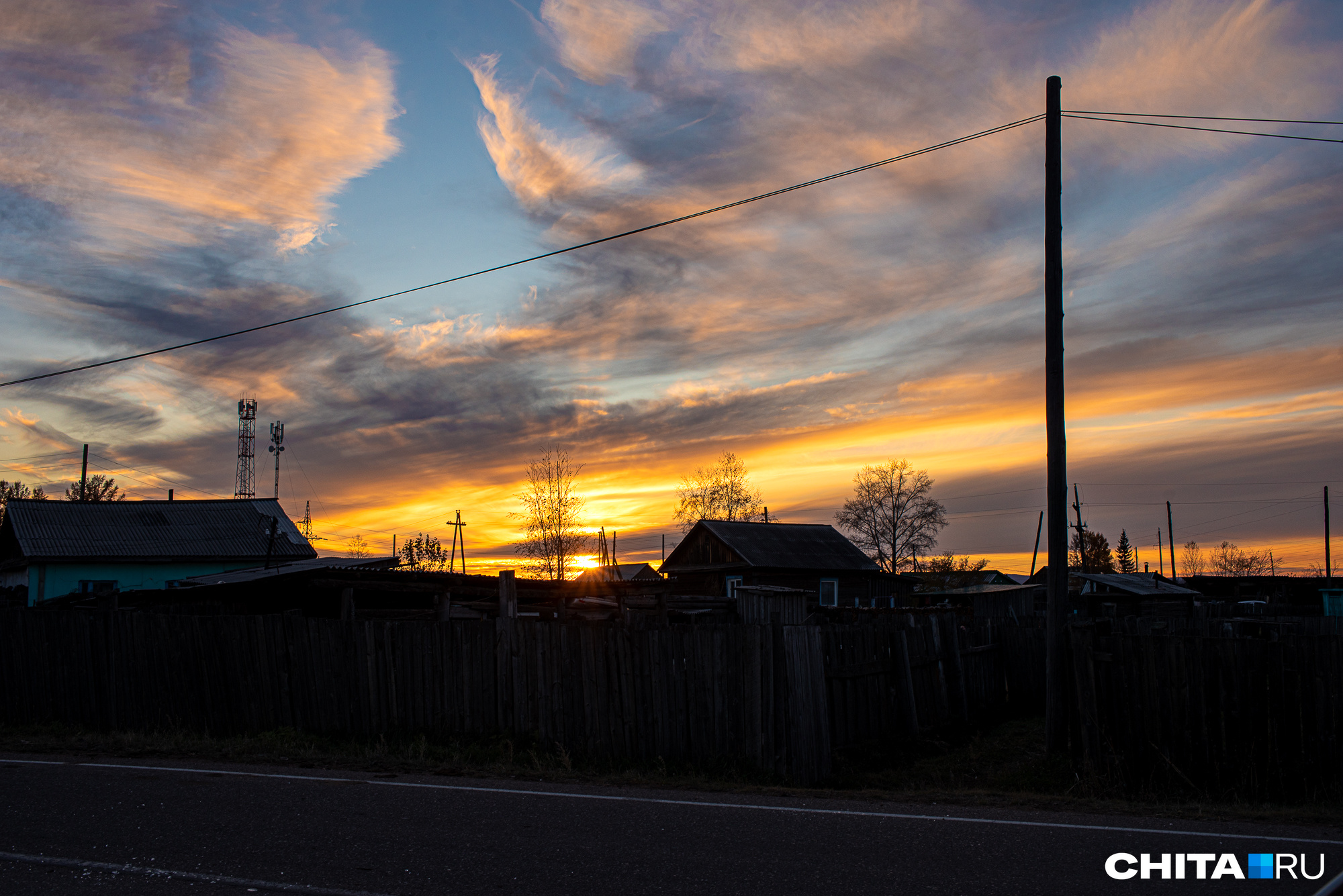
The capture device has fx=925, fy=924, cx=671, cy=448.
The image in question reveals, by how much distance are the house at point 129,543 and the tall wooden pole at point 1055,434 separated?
32.6m

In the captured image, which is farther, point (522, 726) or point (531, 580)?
point (531, 580)

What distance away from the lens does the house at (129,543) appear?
128ft

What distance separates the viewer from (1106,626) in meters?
11.8

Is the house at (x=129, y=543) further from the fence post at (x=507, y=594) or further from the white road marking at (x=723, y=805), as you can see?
the white road marking at (x=723, y=805)

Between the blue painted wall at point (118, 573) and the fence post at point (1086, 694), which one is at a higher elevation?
the blue painted wall at point (118, 573)

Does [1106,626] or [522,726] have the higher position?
[1106,626]

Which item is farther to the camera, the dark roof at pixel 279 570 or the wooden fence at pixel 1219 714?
the dark roof at pixel 279 570

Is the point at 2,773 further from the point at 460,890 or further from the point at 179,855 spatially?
the point at 460,890

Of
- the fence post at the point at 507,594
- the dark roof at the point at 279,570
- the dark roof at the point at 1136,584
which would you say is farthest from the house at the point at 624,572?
the fence post at the point at 507,594

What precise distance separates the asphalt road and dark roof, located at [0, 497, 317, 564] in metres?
31.8

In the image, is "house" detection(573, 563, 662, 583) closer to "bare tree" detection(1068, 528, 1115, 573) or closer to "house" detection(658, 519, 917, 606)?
"house" detection(658, 519, 917, 606)

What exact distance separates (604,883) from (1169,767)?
7316 mm

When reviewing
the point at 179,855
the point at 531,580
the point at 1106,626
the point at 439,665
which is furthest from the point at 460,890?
the point at 531,580

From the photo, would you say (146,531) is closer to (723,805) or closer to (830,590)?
(830,590)
